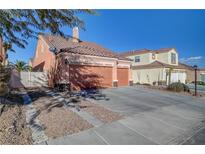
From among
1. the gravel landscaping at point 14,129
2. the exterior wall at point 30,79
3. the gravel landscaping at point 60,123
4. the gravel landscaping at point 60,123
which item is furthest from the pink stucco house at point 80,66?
the gravel landscaping at point 14,129

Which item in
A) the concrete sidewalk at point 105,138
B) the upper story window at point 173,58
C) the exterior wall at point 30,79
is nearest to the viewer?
the concrete sidewalk at point 105,138

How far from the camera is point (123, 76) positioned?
60.6ft

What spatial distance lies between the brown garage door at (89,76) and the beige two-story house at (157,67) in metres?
10.6

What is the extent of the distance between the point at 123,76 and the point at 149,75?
9.00 metres

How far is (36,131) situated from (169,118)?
5.09 meters

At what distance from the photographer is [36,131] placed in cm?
471

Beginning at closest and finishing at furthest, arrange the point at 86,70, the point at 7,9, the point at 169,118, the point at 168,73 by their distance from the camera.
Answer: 1. the point at 7,9
2. the point at 169,118
3. the point at 86,70
4. the point at 168,73

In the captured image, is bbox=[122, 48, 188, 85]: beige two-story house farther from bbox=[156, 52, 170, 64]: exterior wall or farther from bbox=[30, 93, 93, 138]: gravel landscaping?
bbox=[30, 93, 93, 138]: gravel landscaping

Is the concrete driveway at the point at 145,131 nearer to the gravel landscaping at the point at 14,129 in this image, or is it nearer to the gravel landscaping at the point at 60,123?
the gravel landscaping at the point at 60,123

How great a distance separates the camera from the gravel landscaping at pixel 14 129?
4070 millimetres

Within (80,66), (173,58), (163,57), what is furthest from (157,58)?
(80,66)

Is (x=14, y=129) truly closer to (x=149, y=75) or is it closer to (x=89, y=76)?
(x=89, y=76)
